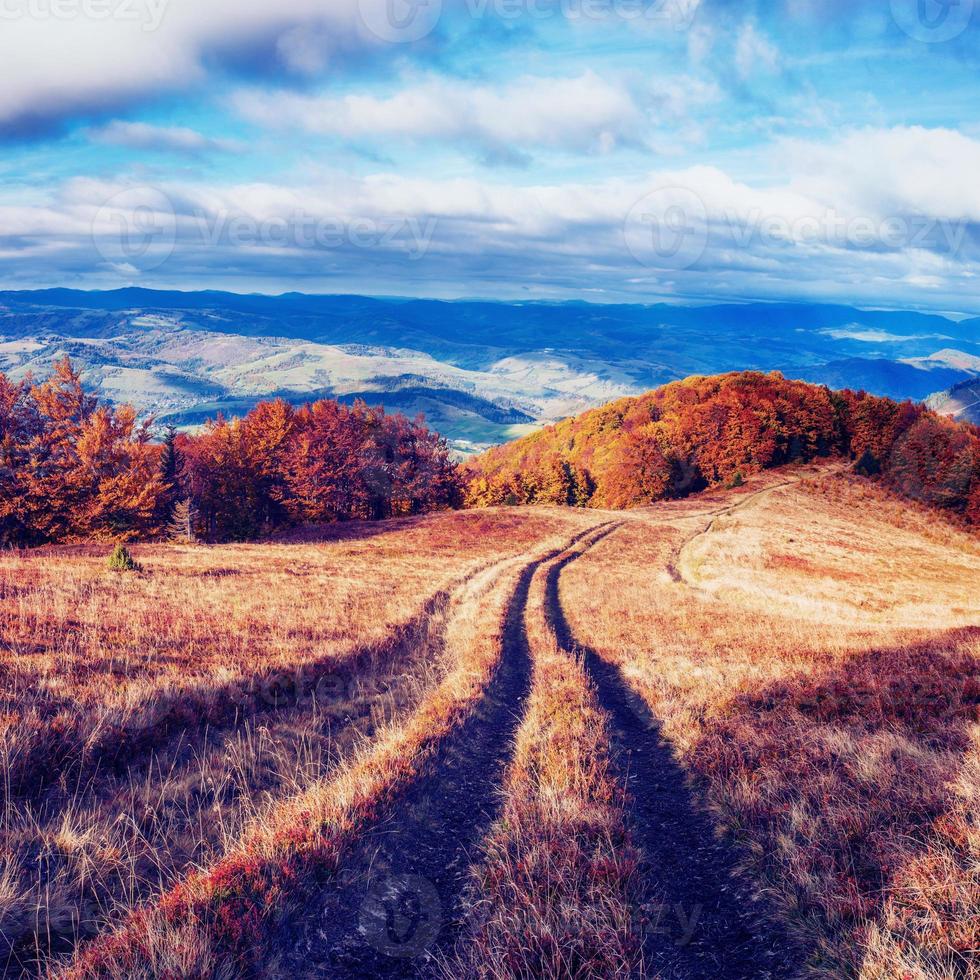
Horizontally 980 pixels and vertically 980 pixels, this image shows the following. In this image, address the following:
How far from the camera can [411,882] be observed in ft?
18.2

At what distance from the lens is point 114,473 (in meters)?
50.8

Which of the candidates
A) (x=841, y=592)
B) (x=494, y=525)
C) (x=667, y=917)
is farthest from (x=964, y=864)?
(x=494, y=525)

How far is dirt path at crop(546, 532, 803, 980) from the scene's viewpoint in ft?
14.8

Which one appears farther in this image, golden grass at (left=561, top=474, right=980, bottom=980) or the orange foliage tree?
the orange foliage tree

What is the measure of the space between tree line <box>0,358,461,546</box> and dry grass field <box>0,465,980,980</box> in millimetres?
36169

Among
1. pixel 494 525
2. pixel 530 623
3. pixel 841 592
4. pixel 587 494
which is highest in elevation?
pixel 530 623

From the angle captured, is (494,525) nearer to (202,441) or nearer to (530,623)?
(530,623)

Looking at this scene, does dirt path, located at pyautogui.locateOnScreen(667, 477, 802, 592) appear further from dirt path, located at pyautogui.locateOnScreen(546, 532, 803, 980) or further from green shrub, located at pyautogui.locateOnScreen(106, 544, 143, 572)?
green shrub, located at pyautogui.locateOnScreen(106, 544, 143, 572)

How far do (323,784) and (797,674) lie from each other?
1007cm

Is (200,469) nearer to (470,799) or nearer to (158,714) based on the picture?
(158,714)

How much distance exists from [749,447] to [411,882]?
293ft

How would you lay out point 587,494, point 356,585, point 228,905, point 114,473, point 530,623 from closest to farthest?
point 228,905
point 530,623
point 356,585
point 114,473
point 587,494

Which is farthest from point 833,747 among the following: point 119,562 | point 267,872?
point 119,562

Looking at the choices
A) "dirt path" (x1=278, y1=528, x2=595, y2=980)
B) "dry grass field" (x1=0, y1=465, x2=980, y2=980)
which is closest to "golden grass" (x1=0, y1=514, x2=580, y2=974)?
"dry grass field" (x1=0, y1=465, x2=980, y2=980)
